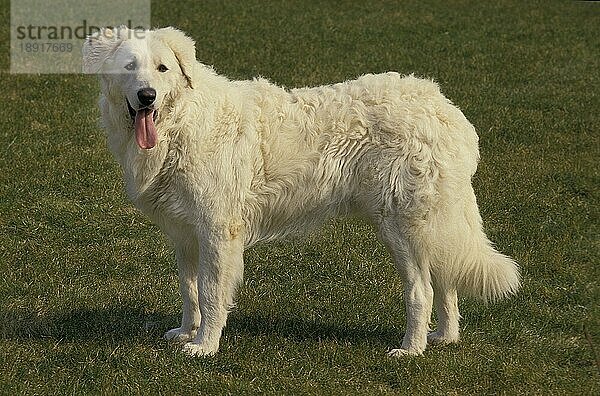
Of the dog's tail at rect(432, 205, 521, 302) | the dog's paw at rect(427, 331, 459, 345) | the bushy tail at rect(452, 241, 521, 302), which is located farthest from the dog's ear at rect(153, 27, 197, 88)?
the dog's paw at rect(427, 331, 459, 345)

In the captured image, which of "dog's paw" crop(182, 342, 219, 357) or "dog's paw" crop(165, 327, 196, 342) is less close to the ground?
"dog's paw" crop(182, 342, 219, 357)

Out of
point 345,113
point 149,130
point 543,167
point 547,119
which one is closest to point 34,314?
point 149,130

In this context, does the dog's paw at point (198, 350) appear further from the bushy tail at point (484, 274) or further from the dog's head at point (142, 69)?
the bushy tail at point (484, 274)

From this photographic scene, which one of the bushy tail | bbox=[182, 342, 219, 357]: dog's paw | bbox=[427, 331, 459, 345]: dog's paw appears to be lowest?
bbox=[182, 342, 219, 357]: dog's paw

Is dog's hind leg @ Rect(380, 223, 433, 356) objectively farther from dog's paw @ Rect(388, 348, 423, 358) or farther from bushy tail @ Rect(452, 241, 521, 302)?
bushy tail @ Rect(452, 241, 521, 302)

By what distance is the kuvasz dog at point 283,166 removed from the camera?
16.7ft

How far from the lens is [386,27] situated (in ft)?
51.5

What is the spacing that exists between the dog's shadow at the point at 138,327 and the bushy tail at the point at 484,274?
0.60 meters

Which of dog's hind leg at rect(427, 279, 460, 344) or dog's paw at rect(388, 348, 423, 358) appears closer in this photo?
dog's paw at rect(388, 348, 423, 358)

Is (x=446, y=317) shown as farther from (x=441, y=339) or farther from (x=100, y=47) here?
(x=100, y=47)

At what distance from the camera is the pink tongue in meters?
4.98

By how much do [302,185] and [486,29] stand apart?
37.3 feet

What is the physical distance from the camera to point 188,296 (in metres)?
5.55

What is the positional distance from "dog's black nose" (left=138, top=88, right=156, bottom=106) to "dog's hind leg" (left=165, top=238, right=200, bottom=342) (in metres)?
1.02
